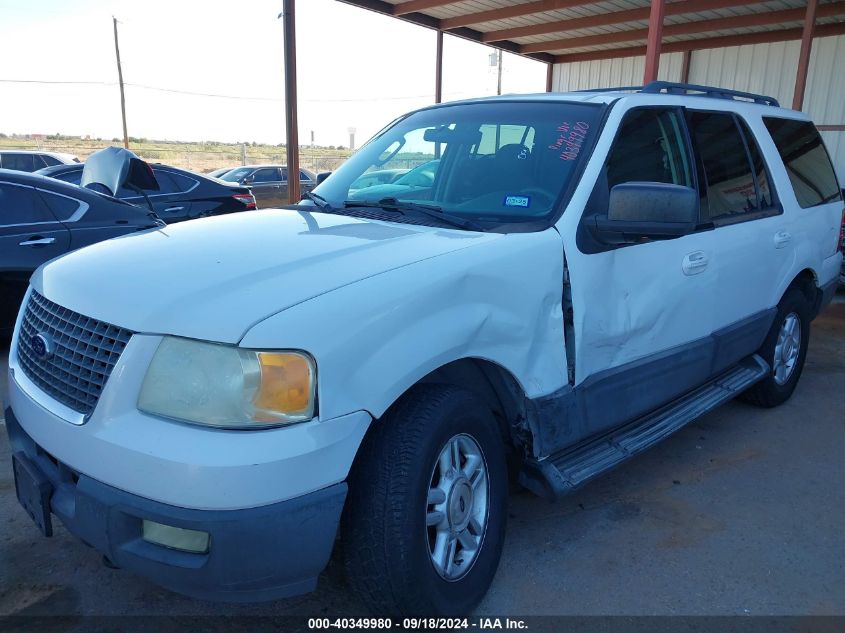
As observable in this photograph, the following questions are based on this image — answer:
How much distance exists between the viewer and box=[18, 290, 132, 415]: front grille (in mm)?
2012

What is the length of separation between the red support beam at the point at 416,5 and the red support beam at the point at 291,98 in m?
2.56

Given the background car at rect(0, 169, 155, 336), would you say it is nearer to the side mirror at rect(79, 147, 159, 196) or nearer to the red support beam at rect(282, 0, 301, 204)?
the side mirror at rect(79, 147, 159, 196)

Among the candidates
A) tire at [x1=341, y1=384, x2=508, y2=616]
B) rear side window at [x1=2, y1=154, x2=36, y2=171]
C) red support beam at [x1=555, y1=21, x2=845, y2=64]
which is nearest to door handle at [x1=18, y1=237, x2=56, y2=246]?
tire at [x1=341, y1=384, x2=508, y2=616]

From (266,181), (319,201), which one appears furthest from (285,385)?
(266,181)

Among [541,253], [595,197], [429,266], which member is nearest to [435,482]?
[429,266]

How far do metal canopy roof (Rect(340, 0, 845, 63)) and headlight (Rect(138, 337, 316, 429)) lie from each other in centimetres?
1076

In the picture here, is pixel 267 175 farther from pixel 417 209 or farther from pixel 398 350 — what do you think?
pixel 398 350

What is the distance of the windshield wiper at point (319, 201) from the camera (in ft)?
10.9

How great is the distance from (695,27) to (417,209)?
12626 mm

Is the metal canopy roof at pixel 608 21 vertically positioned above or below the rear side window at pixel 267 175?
above

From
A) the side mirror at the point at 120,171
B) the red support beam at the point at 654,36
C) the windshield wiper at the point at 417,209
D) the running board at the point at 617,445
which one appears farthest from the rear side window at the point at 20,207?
the red support beam at the point at 654,36

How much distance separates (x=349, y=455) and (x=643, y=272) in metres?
1.74

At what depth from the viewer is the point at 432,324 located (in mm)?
2170

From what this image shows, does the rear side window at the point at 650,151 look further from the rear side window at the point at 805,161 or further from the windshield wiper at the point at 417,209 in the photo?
the rear side window at the point at 805,161
